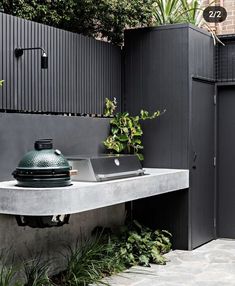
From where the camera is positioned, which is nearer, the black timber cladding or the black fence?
the black timber cladding

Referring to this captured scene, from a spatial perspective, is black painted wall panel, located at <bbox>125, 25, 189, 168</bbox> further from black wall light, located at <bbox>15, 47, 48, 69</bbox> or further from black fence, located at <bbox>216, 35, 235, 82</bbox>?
black wall light, located at <bbox>15, 47, 48, 69</bbox>

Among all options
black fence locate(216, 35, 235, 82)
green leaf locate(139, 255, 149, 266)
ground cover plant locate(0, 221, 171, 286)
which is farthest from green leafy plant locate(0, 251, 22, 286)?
black fence locate(216, 35, 235, 82)

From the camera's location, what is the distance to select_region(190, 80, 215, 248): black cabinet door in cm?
772

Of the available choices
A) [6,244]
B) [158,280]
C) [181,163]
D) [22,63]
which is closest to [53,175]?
[6,244]

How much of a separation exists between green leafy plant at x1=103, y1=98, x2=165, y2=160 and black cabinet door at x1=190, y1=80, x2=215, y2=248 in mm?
597

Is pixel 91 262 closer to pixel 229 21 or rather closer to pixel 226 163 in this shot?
pixel 226 163

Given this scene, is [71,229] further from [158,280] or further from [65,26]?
[65,26]

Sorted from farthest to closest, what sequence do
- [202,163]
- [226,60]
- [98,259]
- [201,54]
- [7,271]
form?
[226,60], [202,163], [201,54], [98,259], [7,271]

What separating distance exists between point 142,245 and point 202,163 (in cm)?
165

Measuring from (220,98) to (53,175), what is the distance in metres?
3.99

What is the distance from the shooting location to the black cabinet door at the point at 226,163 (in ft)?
27.6

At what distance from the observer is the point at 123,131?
7480 mm

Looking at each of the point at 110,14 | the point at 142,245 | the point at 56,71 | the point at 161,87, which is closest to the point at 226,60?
the point at 161,87

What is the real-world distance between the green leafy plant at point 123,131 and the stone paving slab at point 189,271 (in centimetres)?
148
